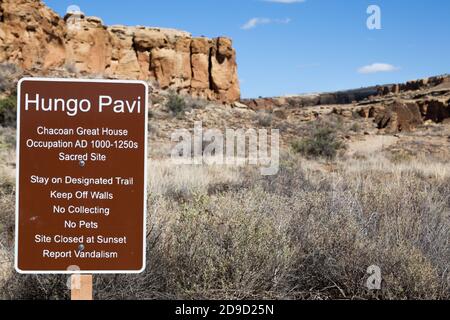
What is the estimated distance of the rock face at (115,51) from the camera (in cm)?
2845

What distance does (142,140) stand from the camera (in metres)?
2.93

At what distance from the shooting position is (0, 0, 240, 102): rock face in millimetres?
28453

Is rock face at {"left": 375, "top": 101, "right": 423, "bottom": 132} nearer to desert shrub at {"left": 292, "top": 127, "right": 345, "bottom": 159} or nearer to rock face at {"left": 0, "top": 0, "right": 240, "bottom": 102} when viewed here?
desert shrub at {"left": 292, "top": 127, "right": 345, "bottom": 159}

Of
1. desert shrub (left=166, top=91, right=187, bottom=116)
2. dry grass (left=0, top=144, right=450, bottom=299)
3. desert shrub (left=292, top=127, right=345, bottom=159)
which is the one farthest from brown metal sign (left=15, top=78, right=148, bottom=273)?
desert shrub (left=166, top=91, right=187, bottom=116)

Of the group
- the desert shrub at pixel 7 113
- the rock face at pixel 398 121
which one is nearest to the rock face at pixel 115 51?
the desert shrub at pixel 7 113

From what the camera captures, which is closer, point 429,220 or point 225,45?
point 429,220

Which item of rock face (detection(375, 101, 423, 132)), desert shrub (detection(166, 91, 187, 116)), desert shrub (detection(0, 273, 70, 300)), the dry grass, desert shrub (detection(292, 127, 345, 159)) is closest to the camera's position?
desert shrub (detection(0, 273, 70, 300))

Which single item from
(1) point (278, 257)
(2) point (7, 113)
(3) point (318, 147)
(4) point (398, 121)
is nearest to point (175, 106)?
(2) point (7, 113)

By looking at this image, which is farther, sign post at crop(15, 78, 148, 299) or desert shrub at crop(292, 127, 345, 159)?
desert shrub at crop(292, 127, 345, 159)
